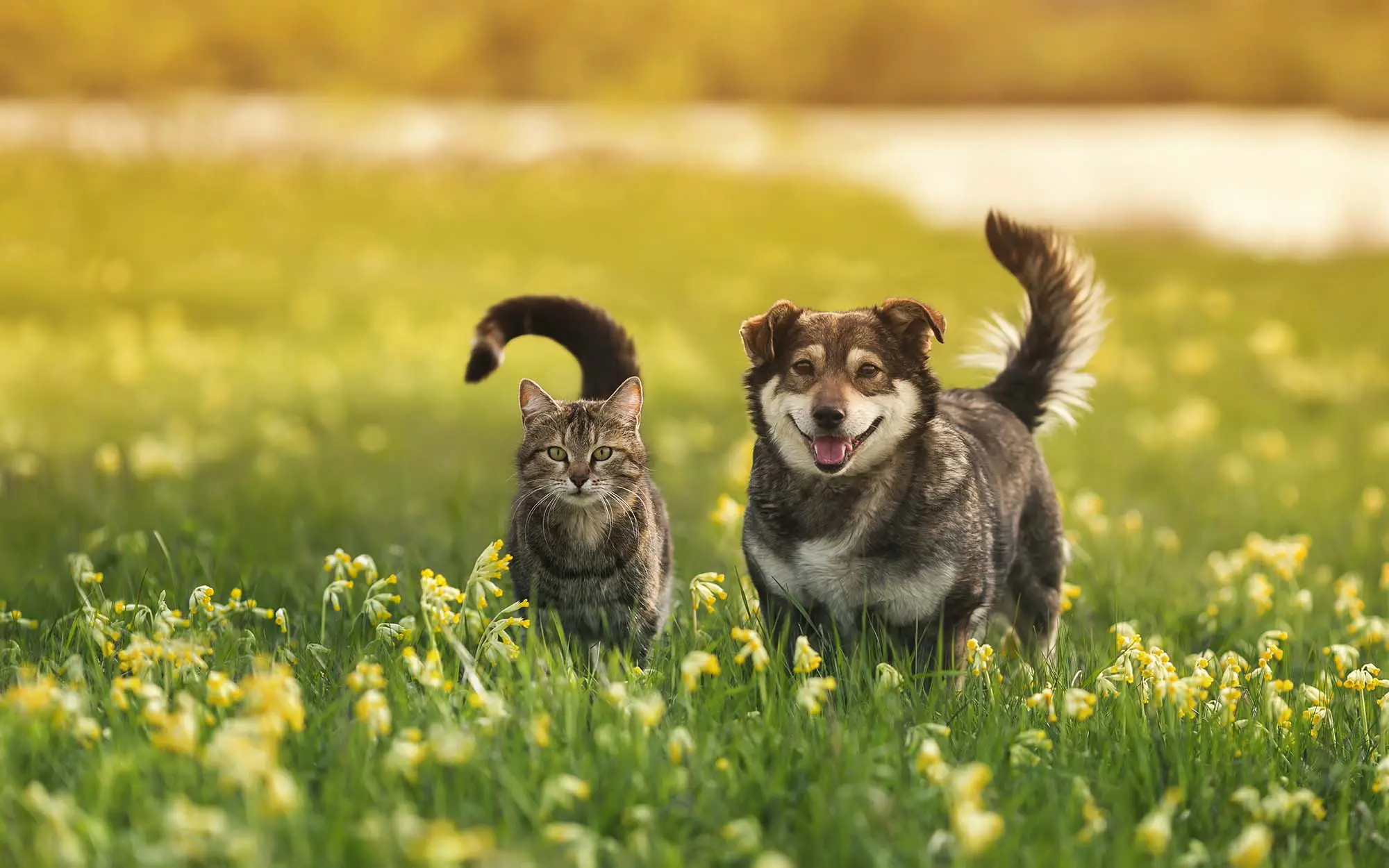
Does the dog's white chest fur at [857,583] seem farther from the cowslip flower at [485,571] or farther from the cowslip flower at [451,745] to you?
the cowslip flower at [451,745]

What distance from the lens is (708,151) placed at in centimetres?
2805

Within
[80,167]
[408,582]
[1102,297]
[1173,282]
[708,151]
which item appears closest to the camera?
[408,582]

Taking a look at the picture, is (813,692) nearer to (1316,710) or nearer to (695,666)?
(695,666)

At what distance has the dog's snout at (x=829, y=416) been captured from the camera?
15.5 ft

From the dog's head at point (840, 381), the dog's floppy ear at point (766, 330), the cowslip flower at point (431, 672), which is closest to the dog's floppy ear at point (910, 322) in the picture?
the dog's head at point (840, 381)

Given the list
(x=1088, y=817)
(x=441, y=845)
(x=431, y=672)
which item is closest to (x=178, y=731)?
(x=441, y=845)

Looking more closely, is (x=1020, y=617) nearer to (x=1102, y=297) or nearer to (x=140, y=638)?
(x=1102, y=297)

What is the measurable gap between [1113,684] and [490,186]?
73.8ft

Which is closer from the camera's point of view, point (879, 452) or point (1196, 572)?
point (879, 452)

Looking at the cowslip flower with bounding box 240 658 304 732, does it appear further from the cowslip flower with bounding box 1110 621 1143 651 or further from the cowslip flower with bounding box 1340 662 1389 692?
the cowslip flower with bounding box 1340 662 1389 692

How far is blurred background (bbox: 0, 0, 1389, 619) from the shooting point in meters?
9.04

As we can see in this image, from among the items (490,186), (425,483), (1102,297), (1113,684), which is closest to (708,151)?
(490,186)

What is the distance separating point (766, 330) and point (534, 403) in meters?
1.04

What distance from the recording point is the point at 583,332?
6172 millimetres
